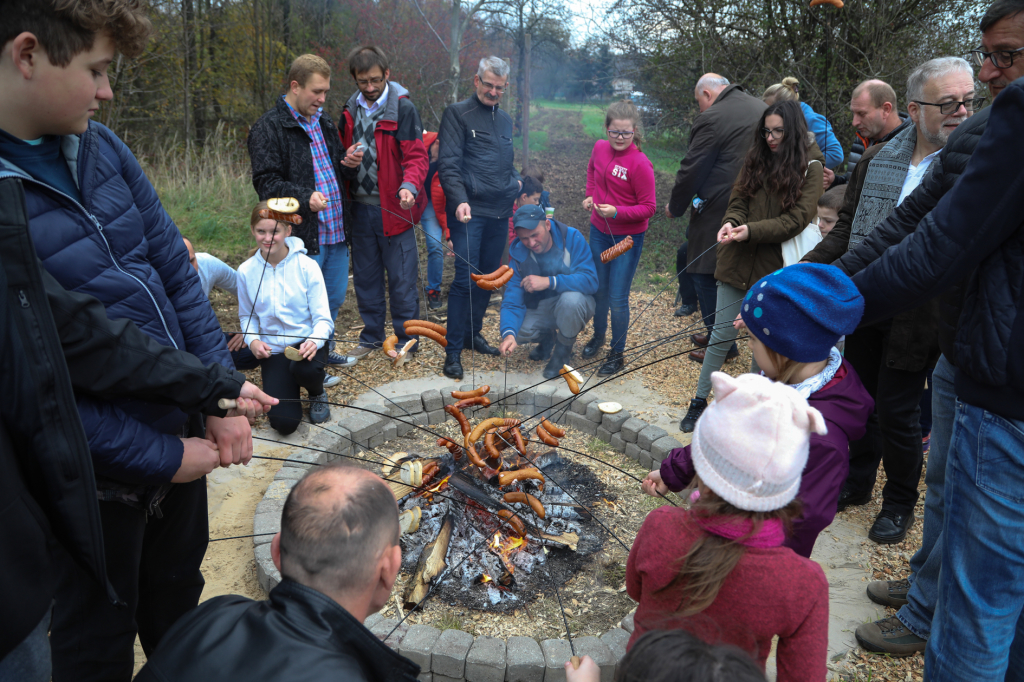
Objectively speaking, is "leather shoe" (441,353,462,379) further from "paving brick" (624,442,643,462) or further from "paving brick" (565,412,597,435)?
"paving brick" (624,442,643,462)

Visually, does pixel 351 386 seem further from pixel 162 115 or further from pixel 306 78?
pixel 162 115

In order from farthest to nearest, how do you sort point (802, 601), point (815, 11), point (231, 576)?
1. point (815, 11)
2. point (231, 576)
3. point (802, 601)

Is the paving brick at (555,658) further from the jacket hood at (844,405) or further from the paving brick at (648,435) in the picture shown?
the paving brick at (648,435)

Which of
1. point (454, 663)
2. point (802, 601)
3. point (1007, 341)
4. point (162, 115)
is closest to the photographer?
point (802, 601)

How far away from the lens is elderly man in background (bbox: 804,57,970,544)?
295 centimetres

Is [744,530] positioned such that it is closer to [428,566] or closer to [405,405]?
[428,566]

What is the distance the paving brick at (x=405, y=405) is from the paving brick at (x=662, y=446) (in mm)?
1718

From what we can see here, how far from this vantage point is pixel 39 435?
1.36 meters

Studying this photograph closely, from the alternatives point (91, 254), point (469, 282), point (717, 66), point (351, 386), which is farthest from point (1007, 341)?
point (717, 66)

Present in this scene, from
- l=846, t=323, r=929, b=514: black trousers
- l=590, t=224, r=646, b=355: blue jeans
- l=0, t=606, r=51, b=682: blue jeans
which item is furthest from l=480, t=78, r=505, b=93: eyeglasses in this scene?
l=0, t=606, r=51, b=682: blue jeans

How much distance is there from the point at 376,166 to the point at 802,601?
4454 millimetres

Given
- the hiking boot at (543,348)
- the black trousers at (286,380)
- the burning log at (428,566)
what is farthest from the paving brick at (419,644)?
the hiking boot at (543,348)

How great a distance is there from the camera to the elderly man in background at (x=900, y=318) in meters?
2.95

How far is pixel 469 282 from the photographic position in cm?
507
